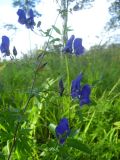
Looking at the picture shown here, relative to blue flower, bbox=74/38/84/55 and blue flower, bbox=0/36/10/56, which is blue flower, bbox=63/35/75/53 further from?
blue flower, bbox=0/36/10/56

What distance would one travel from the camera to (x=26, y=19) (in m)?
2.16

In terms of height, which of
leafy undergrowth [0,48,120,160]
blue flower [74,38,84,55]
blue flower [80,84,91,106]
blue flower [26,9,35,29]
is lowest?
leafy undergrowth [0,48,120,160]

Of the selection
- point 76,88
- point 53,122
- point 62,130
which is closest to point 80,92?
point 76,88

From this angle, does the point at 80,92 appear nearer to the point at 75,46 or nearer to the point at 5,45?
the point at 75,46

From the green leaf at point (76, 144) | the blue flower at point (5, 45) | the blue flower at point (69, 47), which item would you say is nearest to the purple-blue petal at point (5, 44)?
the blue flower at point (5, 45)

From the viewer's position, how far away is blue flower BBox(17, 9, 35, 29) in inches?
84.4

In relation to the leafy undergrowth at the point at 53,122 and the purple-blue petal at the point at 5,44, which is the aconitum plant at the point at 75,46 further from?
the purple-blue petal at the point at 5,44

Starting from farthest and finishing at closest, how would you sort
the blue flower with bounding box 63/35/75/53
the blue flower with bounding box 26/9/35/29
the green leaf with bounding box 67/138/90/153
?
the blue flower with bounding box 26/9/35/29, the blue flower with bounding box 63/35/75/53, the green leaf with bounding box 67/138/90/153

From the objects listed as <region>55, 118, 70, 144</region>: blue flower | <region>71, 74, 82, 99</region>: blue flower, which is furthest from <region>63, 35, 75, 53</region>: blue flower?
<region>55, 118, 70, 144</region>: blue flower

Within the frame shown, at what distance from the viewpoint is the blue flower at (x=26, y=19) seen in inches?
84.4

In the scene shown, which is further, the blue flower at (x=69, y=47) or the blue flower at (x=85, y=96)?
the blue flower at (x=69, y=47)

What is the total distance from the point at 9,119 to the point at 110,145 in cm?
129

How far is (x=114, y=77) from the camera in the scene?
548 centimetres

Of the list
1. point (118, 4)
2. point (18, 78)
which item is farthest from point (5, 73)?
point (118, 4)
